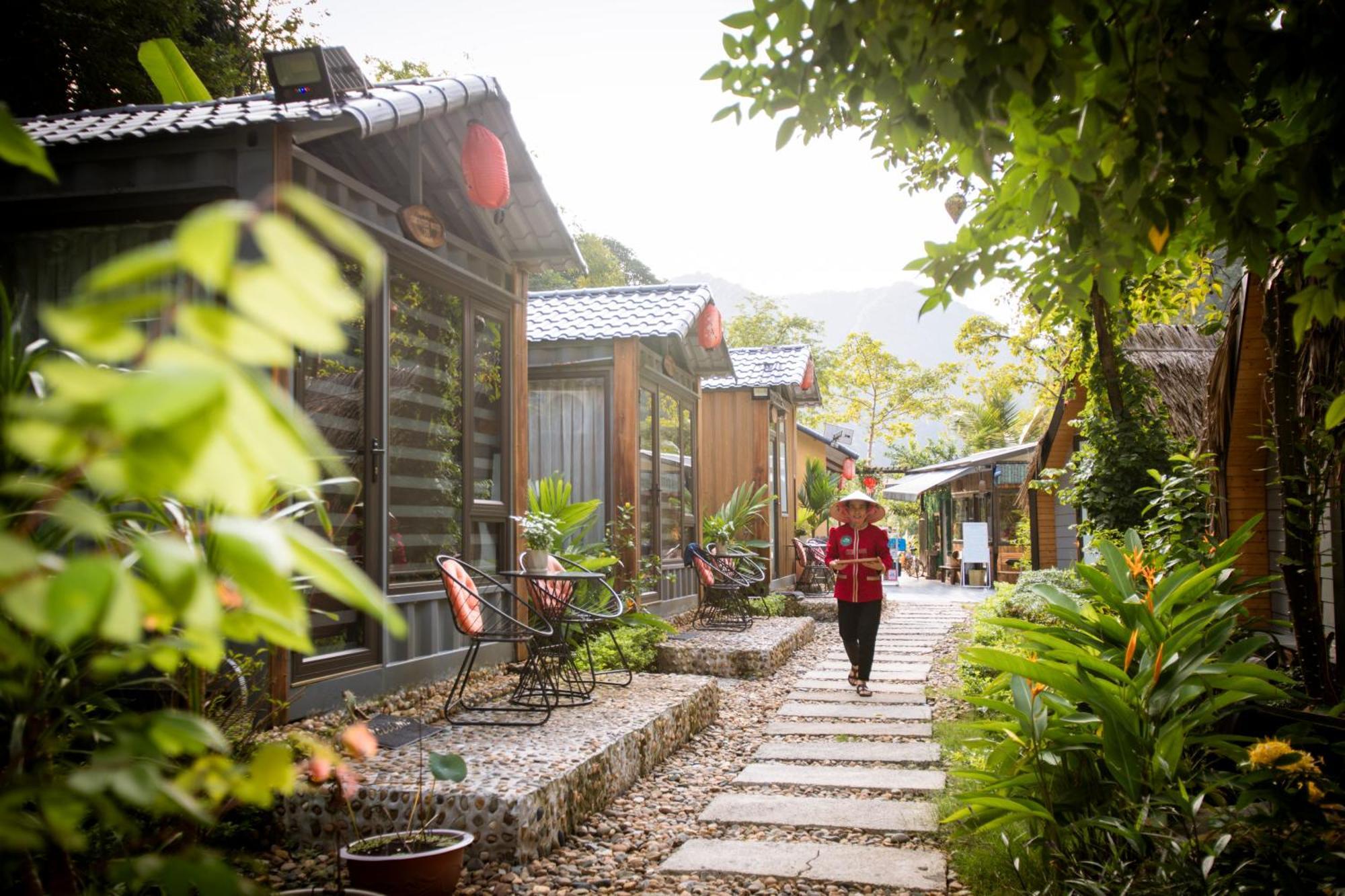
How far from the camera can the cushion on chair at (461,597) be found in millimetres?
5445

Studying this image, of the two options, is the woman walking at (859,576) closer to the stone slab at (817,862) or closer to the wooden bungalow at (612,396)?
the wooden bungalow at (612,396)

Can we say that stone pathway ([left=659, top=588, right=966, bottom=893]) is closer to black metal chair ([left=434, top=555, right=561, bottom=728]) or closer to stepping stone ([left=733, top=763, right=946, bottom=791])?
stepping stone ([left=733, top=763, right=946, bottom=791])

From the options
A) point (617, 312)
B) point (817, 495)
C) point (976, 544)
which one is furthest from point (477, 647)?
point (976, 544)

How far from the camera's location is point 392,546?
5852 millimetres

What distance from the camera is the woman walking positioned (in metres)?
7.88

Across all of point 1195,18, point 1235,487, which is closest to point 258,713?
point 1195,18

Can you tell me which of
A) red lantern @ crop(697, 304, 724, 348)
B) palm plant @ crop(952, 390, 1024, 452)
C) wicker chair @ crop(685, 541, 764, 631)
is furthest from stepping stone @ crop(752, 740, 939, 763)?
palm plant @ crop(952, 390, 1024, 452)

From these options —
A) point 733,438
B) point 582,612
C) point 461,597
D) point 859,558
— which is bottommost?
point 582,612

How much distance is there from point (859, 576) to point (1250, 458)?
9.21ft

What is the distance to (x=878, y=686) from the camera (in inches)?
328

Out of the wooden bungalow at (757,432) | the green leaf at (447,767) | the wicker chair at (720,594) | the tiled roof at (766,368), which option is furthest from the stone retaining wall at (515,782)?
the tiled roof at (766,368)

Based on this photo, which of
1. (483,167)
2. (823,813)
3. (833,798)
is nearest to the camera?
(823,813)

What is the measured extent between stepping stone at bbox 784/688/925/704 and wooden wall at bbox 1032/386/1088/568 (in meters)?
7.42

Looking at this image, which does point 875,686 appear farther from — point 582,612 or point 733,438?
point 733,438
